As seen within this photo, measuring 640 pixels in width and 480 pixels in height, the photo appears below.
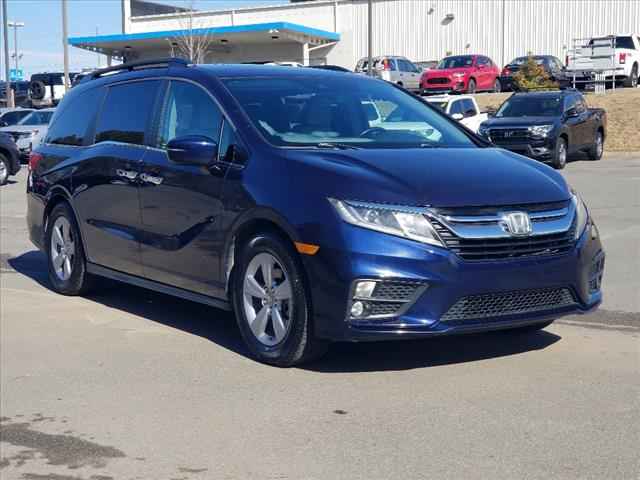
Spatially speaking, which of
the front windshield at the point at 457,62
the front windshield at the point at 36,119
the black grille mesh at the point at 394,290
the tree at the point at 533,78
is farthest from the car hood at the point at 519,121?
the front windshield at the point at 457,62

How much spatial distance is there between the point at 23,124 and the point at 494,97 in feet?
56.7

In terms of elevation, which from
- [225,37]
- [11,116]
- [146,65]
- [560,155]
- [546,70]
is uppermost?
[225,37]

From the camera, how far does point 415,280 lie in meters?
5.47

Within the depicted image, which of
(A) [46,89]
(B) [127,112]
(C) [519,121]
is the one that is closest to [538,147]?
(C) [519,121]

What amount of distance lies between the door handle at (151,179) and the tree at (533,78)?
29.4 metres

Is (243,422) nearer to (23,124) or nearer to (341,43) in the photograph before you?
(23,124)

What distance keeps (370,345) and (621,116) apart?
2506 cm

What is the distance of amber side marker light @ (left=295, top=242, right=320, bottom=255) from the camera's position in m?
5.64

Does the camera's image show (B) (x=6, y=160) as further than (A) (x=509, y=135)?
No

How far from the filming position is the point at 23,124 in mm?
29703

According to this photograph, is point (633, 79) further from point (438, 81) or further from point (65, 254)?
point (65, 254)

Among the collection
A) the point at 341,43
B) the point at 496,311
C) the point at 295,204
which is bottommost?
the point at 496,311

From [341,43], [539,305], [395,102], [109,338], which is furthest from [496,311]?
[341,43]

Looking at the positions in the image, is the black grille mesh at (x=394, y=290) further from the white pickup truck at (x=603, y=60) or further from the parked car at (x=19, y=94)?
the parked car at (x=19, y=94)
